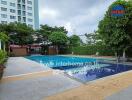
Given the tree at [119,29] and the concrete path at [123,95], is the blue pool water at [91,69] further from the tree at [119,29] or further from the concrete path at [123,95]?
the concrete path at [123,95]

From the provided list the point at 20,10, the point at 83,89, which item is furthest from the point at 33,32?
the point at 83,89

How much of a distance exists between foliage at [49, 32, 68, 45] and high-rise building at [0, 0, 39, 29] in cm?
2583

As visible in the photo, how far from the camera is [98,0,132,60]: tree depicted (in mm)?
16688

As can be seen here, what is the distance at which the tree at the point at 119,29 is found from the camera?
16.7 m

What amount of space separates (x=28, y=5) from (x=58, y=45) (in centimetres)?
3369

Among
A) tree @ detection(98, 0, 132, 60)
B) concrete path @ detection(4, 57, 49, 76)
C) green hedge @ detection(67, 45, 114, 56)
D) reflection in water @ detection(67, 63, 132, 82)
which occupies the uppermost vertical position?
tree @ detection(98, 0, 132, 60)

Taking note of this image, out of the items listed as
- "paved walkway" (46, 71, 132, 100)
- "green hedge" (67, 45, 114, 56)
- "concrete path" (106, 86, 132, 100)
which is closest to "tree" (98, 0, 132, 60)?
"green hedge" (67, 45, 114, 56)

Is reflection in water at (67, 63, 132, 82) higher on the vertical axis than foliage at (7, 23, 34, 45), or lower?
lower

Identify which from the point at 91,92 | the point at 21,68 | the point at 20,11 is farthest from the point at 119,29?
the point at 20,11

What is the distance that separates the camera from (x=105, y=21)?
1773 centimetres

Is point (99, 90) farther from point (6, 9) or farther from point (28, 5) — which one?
point (28, 5)

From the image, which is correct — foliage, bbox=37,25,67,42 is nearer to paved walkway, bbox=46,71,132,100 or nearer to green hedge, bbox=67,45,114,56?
green hedge, bbox=67,45,114,56

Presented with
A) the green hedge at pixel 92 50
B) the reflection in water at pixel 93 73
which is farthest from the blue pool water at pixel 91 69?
the green hedge at pixel 92 50

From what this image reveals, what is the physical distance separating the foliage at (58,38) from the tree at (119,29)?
1835cm
